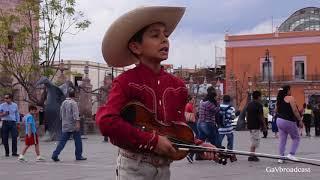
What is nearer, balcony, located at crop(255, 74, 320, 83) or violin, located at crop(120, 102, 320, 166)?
violin, located at crop(120, 102, 320, 166)

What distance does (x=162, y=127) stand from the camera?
392 centimetres

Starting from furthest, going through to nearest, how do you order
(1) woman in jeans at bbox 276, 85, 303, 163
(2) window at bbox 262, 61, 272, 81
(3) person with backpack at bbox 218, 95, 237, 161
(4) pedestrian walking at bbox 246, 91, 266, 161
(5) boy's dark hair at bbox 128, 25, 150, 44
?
(2) window at bbox 262, 61, 272, 81
(3) person with backpack at bbox 218, 95, 237, 161
(4) pedestrian walking at bbox 246, 91, 266, 161
(1) woman in jeans at bbox 276, 85, 303, 163
(5) boy's dark hair at bbox 128, 25, 150, 44

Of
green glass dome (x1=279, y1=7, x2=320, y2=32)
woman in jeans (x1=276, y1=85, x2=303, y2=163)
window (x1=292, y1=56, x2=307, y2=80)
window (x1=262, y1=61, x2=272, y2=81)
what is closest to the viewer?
woman in jeans (x1=276, y1=85, x2=303, y2=163)

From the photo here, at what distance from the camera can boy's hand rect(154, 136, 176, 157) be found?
3.78 metres

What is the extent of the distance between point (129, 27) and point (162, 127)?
647 millimetres

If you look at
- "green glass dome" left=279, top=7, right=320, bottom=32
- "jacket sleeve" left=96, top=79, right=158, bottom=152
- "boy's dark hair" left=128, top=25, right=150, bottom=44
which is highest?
"green glass dome" left=279, top=7, right=320, bottom=32

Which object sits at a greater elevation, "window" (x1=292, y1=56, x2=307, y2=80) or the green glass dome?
the green glass dome

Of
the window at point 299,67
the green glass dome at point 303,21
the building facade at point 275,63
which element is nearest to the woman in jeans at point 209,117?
the building facade at point 275,63

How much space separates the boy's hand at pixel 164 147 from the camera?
3.78m

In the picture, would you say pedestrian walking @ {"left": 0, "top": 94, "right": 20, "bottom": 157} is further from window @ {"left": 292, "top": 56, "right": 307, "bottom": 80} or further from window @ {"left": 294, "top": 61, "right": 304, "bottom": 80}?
window @ {"left": 294, "top": 61, "right": 304, "bottom": 80}

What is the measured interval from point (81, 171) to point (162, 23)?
29.3 feet

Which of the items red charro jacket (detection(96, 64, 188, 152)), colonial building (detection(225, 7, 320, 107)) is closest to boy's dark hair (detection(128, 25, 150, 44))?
red charro jacket (detection(96, 64, 188, 152))

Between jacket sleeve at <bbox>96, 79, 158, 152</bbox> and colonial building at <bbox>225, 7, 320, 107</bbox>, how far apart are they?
196 feet

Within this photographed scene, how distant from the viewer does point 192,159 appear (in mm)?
14297
